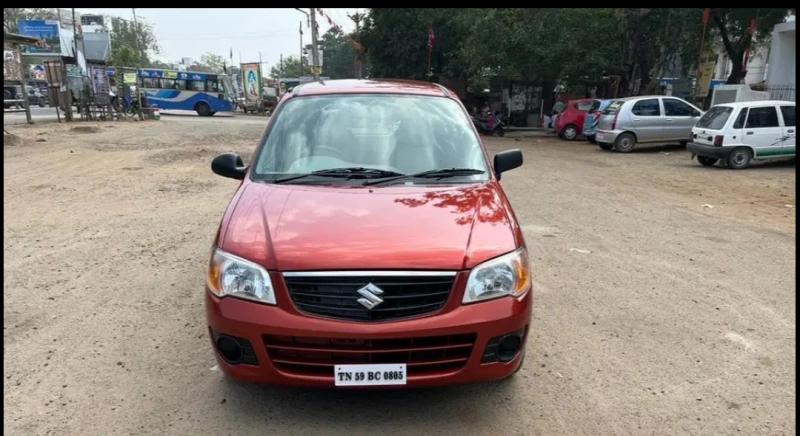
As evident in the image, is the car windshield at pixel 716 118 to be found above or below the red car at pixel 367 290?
above

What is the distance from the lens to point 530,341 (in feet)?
11.8

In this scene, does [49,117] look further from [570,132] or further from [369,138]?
[369,138]

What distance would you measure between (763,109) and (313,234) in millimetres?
12609

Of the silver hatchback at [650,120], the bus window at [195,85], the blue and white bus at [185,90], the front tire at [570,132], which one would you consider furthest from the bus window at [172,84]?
the silver hatchback at [650,120]

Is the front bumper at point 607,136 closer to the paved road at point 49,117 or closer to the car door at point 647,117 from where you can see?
the car door at point 647,117

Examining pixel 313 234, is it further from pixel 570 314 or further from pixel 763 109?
pixel 763 109

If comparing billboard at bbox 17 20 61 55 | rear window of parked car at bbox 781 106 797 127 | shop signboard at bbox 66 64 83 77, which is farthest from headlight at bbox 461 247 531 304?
billboard at bbox 17 20 61 55

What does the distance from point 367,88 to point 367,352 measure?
94.3 inches

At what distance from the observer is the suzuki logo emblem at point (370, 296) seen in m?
2.45

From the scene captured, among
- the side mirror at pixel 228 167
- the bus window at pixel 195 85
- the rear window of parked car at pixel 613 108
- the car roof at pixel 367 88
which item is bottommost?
the side mirror at pixel 228 167

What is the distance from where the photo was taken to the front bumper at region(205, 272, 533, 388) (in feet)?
8.02

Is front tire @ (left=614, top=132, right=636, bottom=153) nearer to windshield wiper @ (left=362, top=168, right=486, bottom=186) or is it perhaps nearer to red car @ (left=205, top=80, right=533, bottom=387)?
windshield wiper @ (left=362, top=168, right=486, bottom=186)

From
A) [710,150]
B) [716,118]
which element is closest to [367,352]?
[710,150]

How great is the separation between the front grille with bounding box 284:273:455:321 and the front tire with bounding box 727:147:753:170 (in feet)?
38.7
